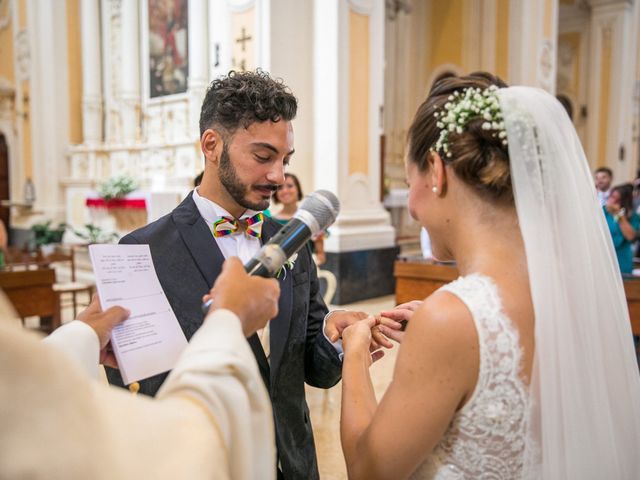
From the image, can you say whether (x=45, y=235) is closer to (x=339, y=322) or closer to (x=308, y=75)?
(x=308, y=75)

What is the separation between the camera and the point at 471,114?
1237mm

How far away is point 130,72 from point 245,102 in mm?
9319

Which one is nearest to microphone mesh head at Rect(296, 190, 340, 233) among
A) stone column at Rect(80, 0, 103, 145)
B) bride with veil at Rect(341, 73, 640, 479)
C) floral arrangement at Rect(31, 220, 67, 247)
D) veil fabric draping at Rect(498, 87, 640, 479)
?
bride with veil at Rect(341, 73, 640, 479)

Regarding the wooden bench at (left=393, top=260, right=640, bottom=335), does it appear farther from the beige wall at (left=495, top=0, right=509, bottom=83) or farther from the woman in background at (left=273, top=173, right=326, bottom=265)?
the beige wall at (left=495, top=0, right=509, bottom=83)

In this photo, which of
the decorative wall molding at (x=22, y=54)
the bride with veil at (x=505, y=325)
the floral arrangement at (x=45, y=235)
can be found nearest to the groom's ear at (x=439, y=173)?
the bride with veil at (x=505, y=325)

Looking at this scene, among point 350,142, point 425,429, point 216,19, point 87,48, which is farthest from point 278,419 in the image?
point 87,48

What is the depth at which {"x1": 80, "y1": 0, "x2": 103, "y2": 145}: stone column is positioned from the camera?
1045cm

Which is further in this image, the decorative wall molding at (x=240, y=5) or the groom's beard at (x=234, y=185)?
the decorative wall molding at (x=240, y=5)

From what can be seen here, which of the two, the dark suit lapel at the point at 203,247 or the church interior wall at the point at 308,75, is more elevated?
the church interior wall at the point at 308,75

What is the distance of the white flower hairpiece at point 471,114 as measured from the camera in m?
1.22

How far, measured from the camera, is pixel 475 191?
1.26 m

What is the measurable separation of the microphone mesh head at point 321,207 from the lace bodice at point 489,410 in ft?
1.08

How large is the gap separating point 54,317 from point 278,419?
4.95 metres

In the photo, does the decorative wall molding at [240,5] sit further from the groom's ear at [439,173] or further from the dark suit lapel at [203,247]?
the groom's ear at [439,173]
